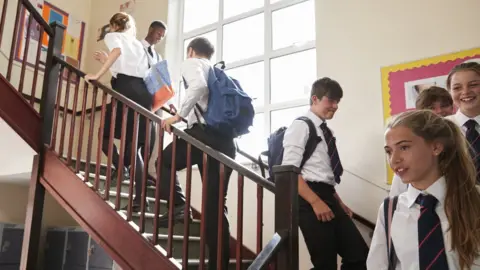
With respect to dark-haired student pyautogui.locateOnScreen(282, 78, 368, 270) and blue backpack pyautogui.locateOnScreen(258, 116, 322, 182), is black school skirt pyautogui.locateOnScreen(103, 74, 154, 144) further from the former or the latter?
dark-haired student pyautogui.locateOnScreen(282, 78, 368, 270)

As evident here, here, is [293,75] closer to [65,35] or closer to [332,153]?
[332,153]

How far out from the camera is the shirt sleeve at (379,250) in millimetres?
1168

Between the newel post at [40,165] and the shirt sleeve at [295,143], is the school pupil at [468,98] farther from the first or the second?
the newel post at [40,165]

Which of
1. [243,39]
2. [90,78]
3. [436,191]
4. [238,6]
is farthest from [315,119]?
[238,6]

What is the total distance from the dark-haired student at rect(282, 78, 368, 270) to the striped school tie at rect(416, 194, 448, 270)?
67cm

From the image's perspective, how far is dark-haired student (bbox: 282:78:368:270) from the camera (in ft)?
5.86

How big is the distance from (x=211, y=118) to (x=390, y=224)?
1111mm

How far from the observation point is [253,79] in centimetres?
392

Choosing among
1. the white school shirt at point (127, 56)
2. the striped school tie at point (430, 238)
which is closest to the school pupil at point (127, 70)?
the white school shirt at point (127, 56)

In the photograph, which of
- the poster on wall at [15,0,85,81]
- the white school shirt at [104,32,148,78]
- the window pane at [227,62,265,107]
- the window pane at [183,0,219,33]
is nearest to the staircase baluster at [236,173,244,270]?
the white school shirt at [104,32,148,78]

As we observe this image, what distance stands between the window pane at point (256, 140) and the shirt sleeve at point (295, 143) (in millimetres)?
1724

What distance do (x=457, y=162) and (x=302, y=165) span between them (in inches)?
31.9

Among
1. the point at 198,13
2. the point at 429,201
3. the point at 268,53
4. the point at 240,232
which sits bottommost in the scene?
the point at 240,232

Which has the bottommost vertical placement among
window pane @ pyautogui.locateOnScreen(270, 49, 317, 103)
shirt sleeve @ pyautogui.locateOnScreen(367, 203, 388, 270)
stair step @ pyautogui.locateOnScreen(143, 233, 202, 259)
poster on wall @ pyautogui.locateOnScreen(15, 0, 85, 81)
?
stair step @ pyautogui.locateOnScreen(143, 233, 202, 259)
